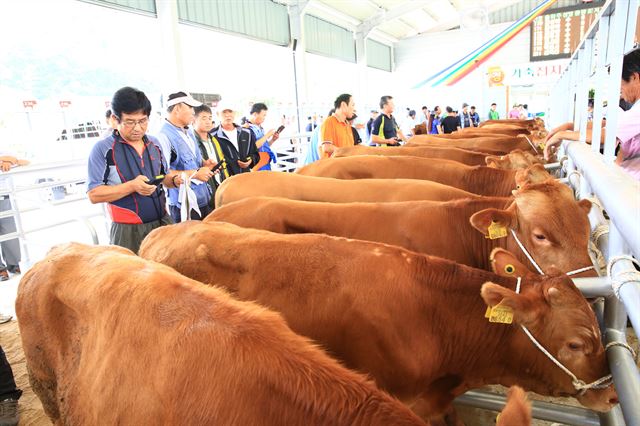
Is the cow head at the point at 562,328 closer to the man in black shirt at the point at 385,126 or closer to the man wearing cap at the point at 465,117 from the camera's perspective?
the man in black shirt at the point at 385,126

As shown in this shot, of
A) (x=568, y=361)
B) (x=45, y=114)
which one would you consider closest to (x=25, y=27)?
(x=45, y=114)

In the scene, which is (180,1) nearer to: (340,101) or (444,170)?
(340,101)

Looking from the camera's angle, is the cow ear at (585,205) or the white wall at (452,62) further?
the white wall at (452,62)

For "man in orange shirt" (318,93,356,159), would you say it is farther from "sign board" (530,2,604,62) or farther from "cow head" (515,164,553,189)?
"sign board" (530,2,604,62)

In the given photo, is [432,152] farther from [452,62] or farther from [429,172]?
[452,62]

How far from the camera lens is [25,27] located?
14.7 meters

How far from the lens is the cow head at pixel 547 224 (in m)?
2.16

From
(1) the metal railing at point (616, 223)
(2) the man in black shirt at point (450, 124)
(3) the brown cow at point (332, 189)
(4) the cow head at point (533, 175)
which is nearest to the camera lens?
(1) the metal railing at point (616, 223)

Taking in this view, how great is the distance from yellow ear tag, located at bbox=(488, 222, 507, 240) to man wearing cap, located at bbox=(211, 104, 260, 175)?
11.4ft

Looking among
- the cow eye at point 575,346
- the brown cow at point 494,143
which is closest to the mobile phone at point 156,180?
the cow eye at point 575,346

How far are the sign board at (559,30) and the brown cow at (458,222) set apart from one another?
15.4 meters

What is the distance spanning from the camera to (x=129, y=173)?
3.03 meters

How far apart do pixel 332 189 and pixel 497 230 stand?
1.55 meters

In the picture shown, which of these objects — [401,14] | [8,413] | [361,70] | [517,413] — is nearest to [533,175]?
[517,413]
